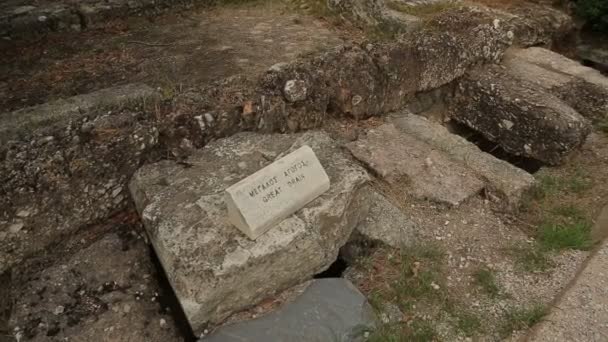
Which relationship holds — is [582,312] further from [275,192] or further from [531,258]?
[275,192]

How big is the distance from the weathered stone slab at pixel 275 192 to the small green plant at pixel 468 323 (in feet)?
3.00

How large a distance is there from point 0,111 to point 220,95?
1.25 m

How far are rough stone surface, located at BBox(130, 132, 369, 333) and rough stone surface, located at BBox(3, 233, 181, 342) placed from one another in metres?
0.28

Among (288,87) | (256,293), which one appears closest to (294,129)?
(288,87)

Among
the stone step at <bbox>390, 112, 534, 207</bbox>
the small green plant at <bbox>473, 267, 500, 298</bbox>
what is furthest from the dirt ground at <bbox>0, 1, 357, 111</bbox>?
the small green plant at <bbox>473, 267, 500, 298</bbox>

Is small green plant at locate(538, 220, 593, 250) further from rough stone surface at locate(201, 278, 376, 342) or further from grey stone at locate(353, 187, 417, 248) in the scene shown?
rough stone surface at locate(201, 278, 376, 342)

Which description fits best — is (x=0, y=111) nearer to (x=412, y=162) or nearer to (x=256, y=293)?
(x=256, y=293)

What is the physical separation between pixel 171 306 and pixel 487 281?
165 cm

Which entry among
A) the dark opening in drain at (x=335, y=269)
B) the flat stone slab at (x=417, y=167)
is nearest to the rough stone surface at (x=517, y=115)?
the flat stone slab at (x=417, y=167)

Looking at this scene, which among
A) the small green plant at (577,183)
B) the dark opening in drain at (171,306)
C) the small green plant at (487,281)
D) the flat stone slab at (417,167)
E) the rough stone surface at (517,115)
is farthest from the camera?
the rough stone surface at (517,115)

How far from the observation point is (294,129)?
3.53m

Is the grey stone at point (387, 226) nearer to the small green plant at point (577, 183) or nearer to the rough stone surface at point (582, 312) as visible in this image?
the rough stone surface at point (582, 312)

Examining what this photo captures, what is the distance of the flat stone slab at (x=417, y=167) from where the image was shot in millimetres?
3240

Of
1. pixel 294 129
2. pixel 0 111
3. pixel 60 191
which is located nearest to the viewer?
pixel 60 191
